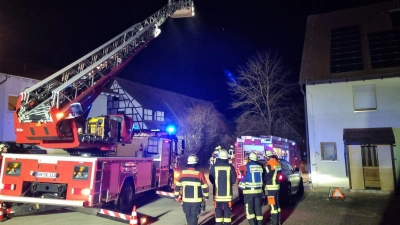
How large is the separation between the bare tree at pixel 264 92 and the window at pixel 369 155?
1016 centimetres

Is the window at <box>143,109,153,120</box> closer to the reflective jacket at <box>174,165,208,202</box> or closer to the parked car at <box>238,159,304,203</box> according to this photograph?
the parked car at <box>238,159,304,203</box>

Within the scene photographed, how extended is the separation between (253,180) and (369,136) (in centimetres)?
905

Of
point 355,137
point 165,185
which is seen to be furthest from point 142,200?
point 355,137

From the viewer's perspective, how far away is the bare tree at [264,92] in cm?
2356

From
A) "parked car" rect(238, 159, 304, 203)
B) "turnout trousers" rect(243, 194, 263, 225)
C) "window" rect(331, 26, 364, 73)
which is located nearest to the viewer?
"turnout trousers" rect(243, 194, 263, 225)

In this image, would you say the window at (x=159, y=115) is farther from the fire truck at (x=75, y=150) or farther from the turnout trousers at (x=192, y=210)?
the turnout trousers at (x=192, y=210)

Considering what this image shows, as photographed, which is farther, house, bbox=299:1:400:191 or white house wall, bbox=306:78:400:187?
white house wall, bbox=306:78:400:187

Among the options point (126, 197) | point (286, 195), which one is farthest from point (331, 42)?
point (126, 197)

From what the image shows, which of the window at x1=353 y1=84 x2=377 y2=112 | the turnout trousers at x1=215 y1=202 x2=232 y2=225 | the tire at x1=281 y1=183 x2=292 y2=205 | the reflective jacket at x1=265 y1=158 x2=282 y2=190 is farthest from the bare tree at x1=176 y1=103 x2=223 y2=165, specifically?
the turnout trousers at x1=215 y1=202 x2=232 y2=225

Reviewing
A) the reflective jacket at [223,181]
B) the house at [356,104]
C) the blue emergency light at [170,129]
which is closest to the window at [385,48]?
the house at [356,104]

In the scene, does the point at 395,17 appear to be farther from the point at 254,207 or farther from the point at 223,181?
the point at 223,181

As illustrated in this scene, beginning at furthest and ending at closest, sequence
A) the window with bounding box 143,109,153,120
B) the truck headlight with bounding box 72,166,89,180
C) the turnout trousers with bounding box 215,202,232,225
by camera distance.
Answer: the window with bounding box 143,109,153,120
the truck headlight with bounding box 72,166,89,180
the turnout trousers with bounding box 215,202,232,225

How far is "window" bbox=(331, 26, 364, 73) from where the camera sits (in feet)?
49.2

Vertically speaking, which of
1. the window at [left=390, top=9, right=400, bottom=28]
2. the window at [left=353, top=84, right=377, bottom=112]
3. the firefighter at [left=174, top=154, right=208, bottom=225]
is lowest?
the firefighter at [left=174, top=154, right=208, bottom=225]
